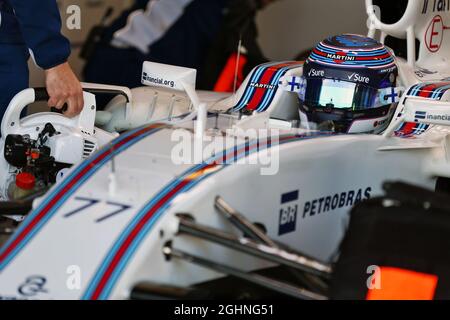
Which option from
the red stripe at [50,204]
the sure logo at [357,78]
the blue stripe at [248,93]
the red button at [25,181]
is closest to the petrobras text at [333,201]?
the sure logo at [357,78]

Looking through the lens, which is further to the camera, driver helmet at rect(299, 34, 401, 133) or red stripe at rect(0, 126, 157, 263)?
driver helmet at rect(299, 34, 401, 133)

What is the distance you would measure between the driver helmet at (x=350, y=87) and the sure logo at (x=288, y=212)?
1.53ft

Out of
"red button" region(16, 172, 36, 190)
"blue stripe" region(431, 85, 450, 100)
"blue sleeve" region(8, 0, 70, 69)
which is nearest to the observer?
"red button" region(16, 172, 36, 190)

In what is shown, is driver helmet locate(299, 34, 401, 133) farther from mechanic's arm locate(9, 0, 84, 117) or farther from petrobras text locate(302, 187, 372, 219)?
mechanic's arm locate(9, 0, 84, 117)

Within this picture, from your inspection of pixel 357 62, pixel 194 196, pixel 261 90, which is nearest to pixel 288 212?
pixel 194 196

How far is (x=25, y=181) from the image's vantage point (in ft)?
8.46

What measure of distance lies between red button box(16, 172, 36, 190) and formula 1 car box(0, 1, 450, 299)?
3.1 inches

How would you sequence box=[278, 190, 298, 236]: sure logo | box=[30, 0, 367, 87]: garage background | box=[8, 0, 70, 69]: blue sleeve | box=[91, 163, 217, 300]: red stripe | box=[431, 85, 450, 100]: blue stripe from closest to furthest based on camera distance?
box=[91, 163, 217, 300]: red stripe → box=[278, 190, 298, 236]: sure logo → box=[8, 0, 70, 69]: blue sleeve → box=[431, 85, 450, 100]: blue stripe → box=[30, 0, 367, 87]: garage background

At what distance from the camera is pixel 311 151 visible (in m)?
2.34

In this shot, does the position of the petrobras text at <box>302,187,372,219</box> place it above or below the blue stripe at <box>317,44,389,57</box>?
below

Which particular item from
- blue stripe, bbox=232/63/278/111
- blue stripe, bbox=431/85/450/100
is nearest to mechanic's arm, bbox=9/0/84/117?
blue stripe, bbox=232/63/278/111

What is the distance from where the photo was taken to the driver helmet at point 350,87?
277cm

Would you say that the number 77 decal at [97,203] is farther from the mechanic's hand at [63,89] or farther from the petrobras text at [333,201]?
the mechanic's hand at [63,89]

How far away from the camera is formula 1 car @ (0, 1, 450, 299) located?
1.97m
